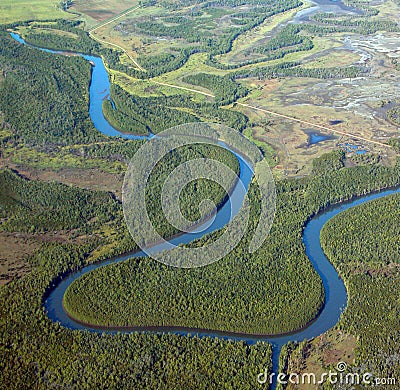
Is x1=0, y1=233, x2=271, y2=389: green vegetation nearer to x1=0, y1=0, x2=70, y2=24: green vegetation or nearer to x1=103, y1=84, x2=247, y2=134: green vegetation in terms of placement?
x1=103, y1=84, x2=247, y2=134: green vegetation

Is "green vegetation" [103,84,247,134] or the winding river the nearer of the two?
the winding river

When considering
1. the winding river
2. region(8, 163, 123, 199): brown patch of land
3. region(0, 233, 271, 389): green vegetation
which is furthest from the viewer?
region(8, 163, 123, 199): brown patch of land

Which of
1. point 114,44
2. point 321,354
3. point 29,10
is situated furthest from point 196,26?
point 321,354

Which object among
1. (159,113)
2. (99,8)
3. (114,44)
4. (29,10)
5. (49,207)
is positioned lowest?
(99,8)

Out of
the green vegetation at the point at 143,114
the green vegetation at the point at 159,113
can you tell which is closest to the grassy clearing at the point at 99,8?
the green vegetation at the point at 143,114

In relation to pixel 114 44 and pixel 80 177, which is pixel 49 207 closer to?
pixel 80 177

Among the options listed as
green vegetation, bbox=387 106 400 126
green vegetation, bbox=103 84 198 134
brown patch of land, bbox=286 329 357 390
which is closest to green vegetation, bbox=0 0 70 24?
green vegetation, bbox=103 84 198 134

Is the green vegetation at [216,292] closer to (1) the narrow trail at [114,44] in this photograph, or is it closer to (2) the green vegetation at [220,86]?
(2) the green vegetation at [220,86]
